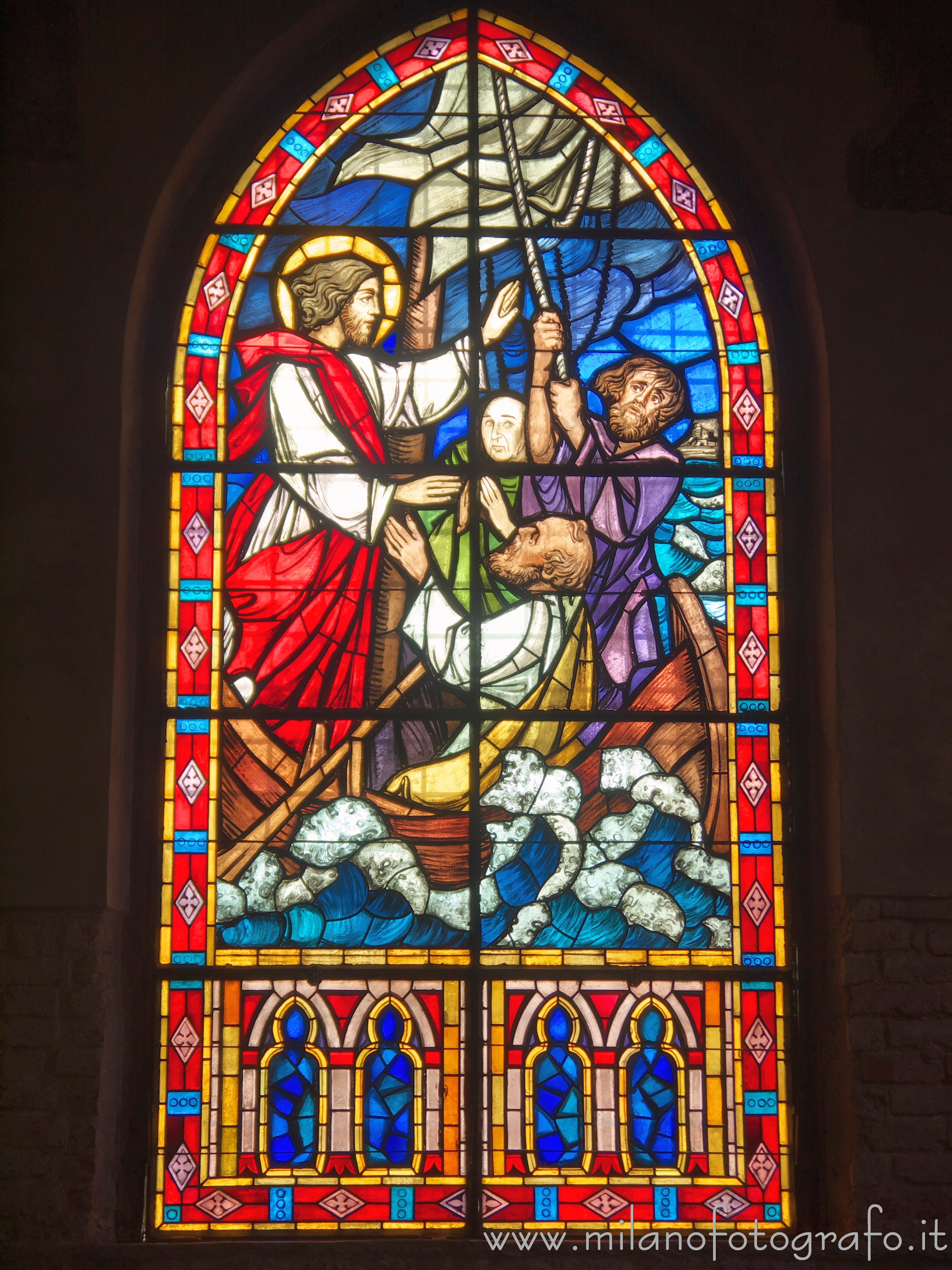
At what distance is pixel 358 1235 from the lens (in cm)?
355

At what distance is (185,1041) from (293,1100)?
1.14 feet

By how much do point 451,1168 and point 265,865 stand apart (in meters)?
0.99

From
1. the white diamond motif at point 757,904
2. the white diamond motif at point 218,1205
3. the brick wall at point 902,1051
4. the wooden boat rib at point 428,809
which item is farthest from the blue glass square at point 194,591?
the brick wall at point 902,1051

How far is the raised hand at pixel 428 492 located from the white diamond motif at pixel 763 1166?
6.82 feet

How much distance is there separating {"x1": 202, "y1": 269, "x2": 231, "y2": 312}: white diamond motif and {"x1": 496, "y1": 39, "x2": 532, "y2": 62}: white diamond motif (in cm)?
120

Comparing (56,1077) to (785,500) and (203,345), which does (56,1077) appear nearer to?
(203,345)

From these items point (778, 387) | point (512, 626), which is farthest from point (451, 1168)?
point (778, 387)

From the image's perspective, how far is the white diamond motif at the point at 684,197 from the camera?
424cm

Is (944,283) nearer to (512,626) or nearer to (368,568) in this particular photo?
(512,626)

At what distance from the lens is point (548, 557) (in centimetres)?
398

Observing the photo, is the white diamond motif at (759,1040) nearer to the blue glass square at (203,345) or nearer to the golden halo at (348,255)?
the golden halo at (348,255)

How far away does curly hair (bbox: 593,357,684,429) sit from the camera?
4098mm

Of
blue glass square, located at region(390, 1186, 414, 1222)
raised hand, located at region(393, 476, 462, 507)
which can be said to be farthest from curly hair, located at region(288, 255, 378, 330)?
blue glass square, located at region(390, 1186, 414, 1222)

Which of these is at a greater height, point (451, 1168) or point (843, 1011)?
point (843, 1011)
